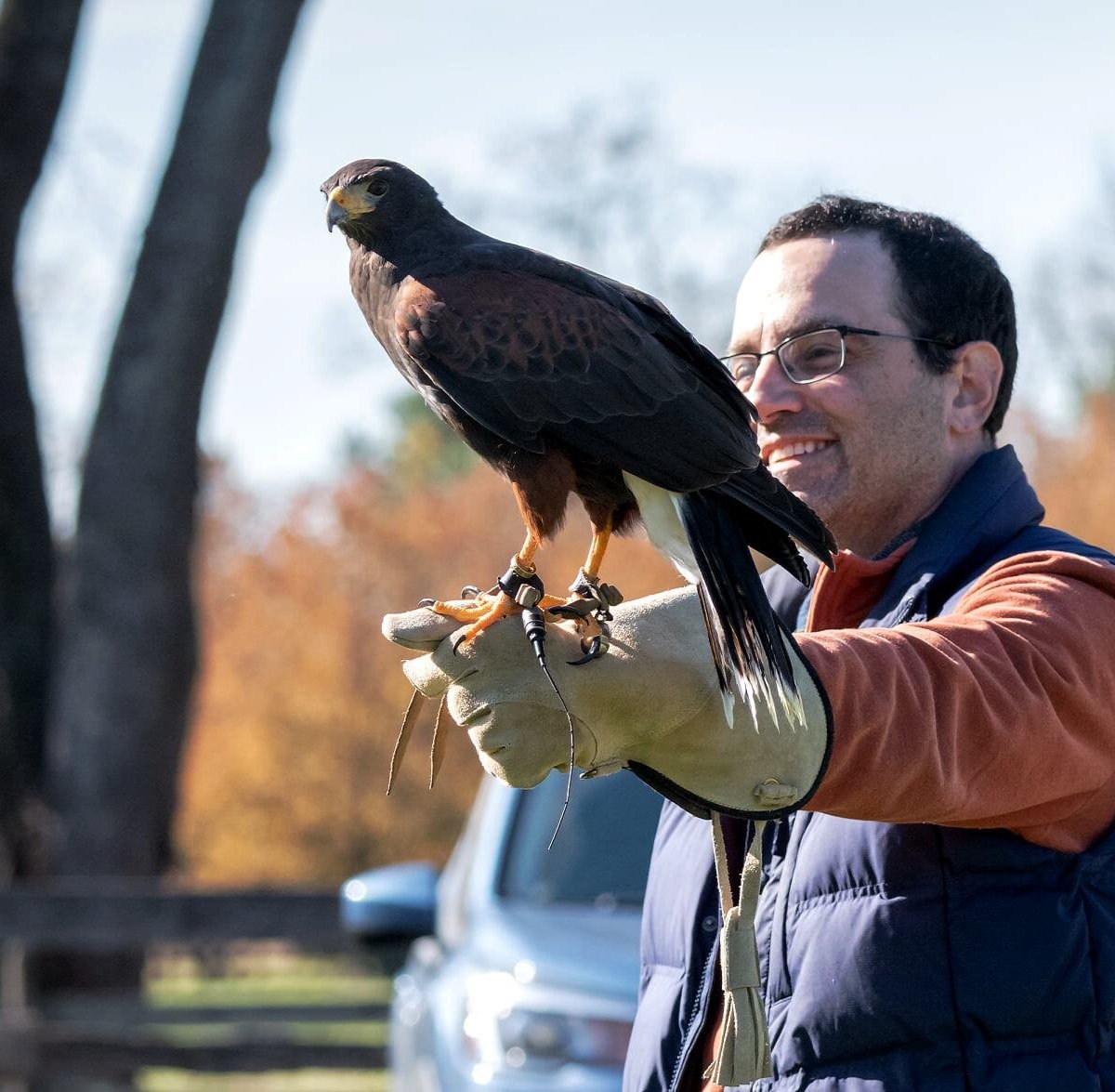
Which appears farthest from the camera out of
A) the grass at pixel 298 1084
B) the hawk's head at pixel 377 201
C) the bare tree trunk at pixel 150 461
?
the grass at pixel 298 1084

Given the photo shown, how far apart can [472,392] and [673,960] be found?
0.91 m

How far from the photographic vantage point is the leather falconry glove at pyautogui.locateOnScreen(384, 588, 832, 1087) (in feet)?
6.21

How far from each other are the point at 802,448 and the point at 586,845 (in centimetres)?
233

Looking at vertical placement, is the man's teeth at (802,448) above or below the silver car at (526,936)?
above

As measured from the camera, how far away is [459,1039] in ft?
14.4

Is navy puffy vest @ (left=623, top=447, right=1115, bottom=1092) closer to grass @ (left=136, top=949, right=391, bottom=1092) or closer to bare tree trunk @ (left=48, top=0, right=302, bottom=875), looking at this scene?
grass @ (left=136, top=949, right=391, bottom=1092)

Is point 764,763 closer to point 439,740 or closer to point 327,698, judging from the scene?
point 439,740

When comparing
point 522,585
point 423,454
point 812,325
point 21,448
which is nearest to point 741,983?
point 522,585

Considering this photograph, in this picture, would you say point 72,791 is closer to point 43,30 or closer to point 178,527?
point 178,527

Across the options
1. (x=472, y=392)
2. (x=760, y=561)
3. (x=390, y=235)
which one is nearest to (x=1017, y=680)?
(x=472, y=392)

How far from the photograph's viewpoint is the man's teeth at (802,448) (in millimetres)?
2600

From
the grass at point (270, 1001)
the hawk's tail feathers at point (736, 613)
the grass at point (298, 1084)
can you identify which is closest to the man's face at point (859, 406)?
the hawk's tail feathers at point (736, 613)

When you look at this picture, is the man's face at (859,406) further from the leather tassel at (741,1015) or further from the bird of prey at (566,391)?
the leather tassel at (741,1015)

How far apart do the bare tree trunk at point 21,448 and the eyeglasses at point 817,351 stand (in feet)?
23.0
